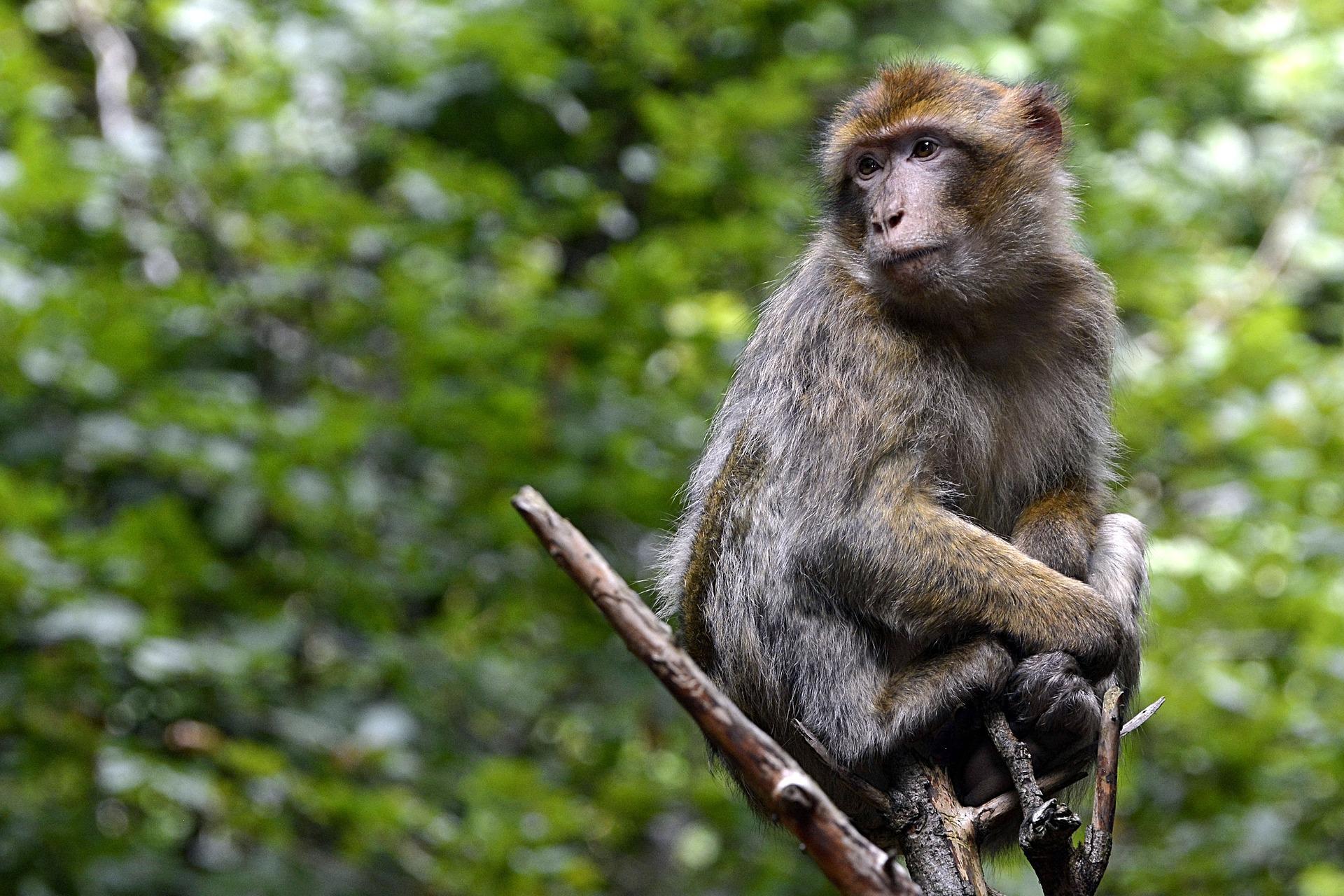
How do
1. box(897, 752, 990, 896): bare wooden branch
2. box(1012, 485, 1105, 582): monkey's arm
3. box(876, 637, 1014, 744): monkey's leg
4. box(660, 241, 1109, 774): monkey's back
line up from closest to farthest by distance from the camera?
box(897, 752, 990, 896): bare wooden branch → box(876, 637, 1014, 744): monkey's leg → box(660, 241, 1109, 774): monkey's back → box(1012, 485, 1105, 582): monkey's arm

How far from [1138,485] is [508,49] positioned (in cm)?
474

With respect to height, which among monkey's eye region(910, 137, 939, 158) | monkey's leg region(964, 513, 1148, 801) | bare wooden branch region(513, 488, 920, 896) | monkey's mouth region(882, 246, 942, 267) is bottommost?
monkey's leg region(964, 513, 1148, 801)

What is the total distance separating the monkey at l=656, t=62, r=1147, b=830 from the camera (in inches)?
146

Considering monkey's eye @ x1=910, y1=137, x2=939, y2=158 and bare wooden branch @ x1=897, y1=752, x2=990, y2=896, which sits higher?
monkey's eye @ x1=910, y1=137, x2=939, y2=158

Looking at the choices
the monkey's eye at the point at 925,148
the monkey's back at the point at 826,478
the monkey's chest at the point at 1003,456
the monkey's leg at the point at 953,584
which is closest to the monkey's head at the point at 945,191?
the monkey's eye at the point at 925,148

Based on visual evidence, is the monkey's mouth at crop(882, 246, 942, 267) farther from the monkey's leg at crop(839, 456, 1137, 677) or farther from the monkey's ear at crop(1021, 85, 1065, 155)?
the monkey's ear at crop(1021, 85, 1065, 155)

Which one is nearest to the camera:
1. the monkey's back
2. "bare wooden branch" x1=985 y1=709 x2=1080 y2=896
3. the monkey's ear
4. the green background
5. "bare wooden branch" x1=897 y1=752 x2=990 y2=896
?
"bare wooden branch" x1=985 y1=709 x2=1080 y2=896

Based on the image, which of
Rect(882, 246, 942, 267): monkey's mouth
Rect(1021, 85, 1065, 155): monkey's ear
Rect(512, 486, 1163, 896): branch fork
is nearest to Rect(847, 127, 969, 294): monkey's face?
Rect(882, 246, 942, 267): monkey's mouth

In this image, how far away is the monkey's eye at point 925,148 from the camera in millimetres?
4223

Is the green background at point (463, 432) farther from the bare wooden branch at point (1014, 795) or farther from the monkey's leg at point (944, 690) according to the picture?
the bare wooden branch at point (1014, 795)

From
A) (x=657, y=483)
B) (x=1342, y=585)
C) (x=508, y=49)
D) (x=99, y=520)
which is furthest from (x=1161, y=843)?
(x=99, y=520)

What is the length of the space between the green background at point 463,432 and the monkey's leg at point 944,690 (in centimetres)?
224

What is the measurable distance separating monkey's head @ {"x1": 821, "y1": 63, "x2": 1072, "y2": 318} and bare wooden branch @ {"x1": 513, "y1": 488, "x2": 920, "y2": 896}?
64.0 inches

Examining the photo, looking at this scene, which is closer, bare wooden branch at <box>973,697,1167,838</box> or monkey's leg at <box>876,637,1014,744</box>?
bare wooden branch at <box>973,697,1167,838</box>
